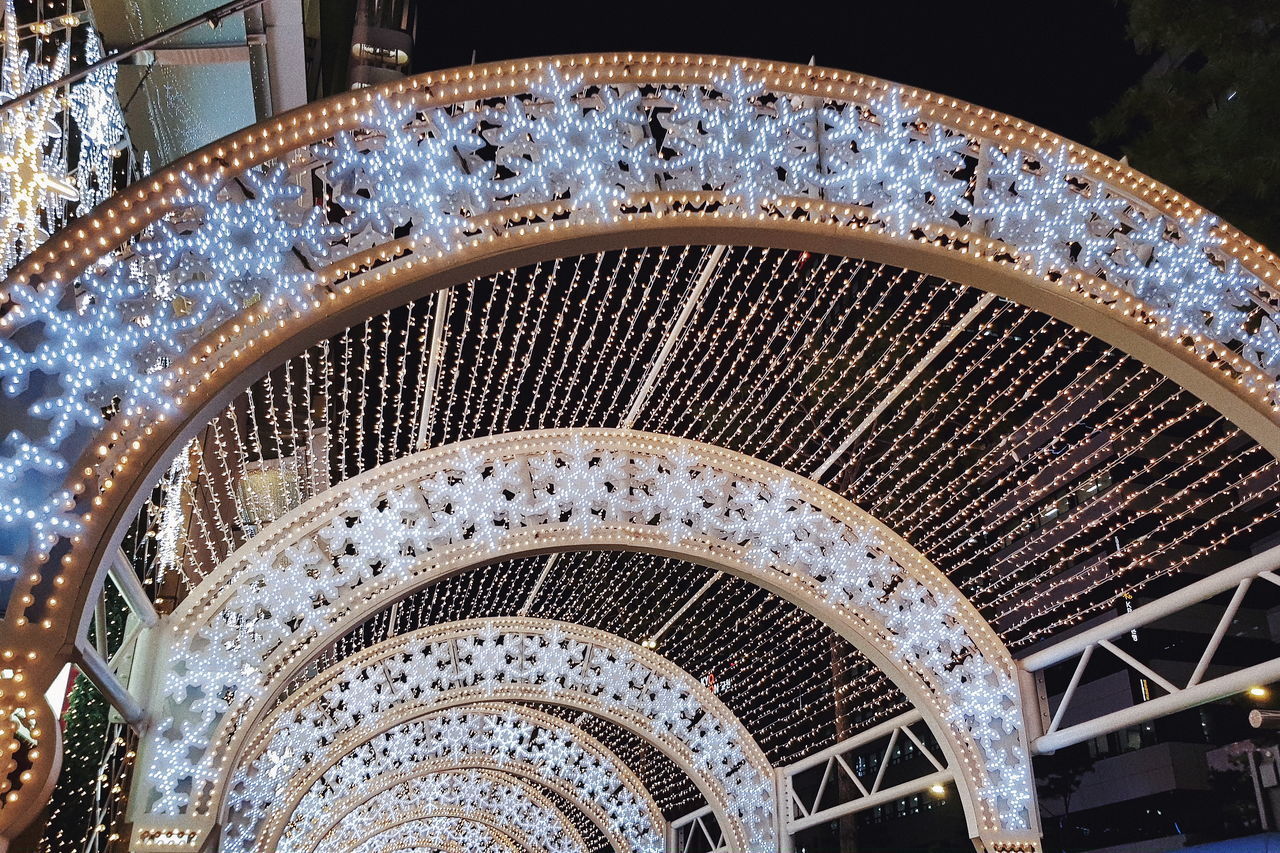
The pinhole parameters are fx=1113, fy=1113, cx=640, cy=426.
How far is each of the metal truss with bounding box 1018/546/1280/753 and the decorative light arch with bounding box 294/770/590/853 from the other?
39.1ft

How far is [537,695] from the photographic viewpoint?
12.4 m

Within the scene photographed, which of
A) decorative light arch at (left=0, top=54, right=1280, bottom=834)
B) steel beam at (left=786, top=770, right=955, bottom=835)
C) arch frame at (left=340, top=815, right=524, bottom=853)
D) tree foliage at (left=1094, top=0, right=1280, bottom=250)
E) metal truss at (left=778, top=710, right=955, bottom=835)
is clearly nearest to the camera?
decorative light arch at (left=0, top=54, right=1280, bottom=834)

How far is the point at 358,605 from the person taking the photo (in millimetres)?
8602

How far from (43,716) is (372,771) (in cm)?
1288

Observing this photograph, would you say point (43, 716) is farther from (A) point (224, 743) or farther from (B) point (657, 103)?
(A) point (224, 743)

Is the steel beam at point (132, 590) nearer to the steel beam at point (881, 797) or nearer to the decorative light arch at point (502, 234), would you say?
the decorative light arch at point (502, 234)

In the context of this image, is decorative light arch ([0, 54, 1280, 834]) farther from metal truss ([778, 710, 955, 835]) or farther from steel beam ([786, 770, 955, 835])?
metal truss ([778, 710, 955, 835])

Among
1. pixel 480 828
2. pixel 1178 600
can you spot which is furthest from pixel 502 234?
pixel 480 828

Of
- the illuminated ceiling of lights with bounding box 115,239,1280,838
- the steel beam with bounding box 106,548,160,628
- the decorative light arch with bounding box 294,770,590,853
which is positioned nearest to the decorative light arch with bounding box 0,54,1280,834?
the illuminated ceiling of lights with bounding box 115,239,1280,838

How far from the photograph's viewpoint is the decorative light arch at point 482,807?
1970cm

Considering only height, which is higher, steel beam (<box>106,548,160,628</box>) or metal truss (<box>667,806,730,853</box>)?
metal truss (<box>667,806,730,853</box>)

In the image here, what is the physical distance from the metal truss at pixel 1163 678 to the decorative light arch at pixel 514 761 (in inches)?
293

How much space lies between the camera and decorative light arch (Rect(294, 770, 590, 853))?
1970 cm

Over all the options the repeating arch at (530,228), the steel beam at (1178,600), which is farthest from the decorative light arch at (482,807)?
the repeating arch at (530,228)
